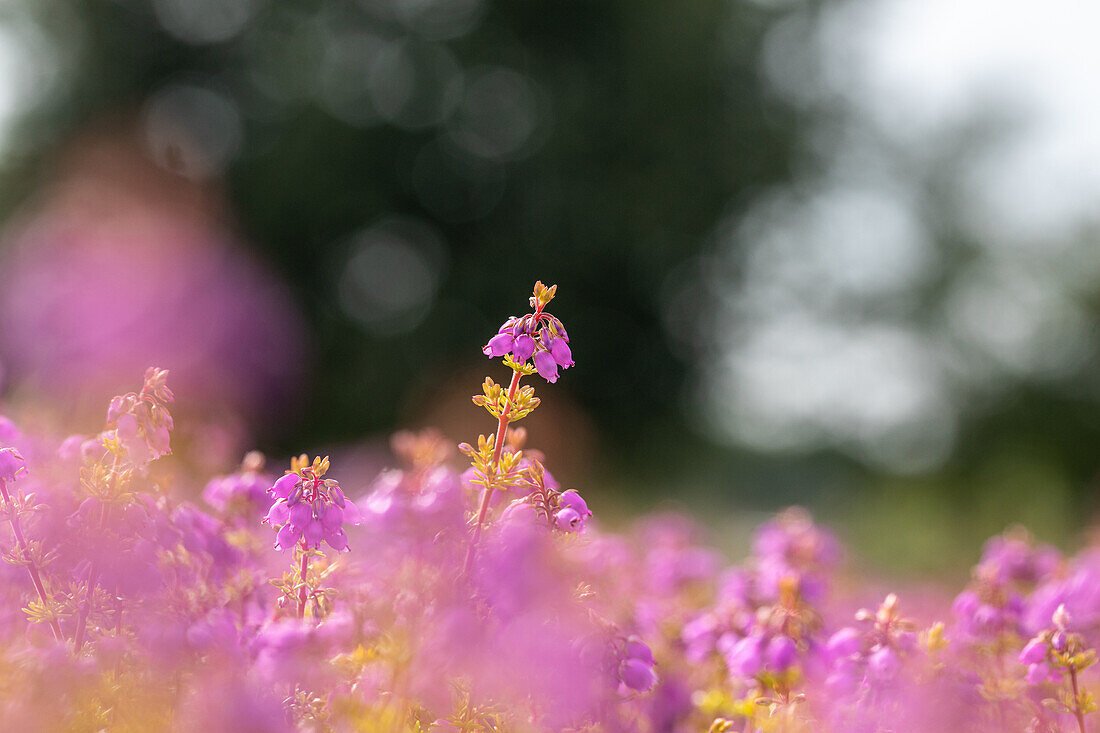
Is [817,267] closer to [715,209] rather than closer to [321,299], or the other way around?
[715,209]

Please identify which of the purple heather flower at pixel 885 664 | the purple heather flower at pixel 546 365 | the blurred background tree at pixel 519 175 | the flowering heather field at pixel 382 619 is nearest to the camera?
the flowering heather field at pixel 382 619

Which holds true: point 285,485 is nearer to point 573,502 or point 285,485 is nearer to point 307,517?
point 307,517

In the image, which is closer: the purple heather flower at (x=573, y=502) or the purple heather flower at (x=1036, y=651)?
the purple heather flower at (x=573, y=502)

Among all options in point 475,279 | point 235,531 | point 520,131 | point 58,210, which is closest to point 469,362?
point 475,279

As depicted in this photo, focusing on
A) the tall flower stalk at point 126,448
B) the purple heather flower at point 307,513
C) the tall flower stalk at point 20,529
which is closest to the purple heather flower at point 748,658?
the purple heather flower at point 307,513

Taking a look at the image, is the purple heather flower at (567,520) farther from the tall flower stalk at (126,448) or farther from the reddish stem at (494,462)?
the tall flower stalk at (126,448)

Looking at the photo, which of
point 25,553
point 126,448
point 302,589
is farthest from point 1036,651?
point 25,553

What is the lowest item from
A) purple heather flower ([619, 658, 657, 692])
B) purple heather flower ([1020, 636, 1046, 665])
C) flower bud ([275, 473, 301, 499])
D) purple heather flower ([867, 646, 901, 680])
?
purple heather flower ([619, 658, 657, 692])

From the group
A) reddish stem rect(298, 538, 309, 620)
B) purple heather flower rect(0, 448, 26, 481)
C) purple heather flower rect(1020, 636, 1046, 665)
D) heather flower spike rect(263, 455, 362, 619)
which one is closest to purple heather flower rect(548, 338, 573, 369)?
heather flower spike rect(263, 455, 362, 619)

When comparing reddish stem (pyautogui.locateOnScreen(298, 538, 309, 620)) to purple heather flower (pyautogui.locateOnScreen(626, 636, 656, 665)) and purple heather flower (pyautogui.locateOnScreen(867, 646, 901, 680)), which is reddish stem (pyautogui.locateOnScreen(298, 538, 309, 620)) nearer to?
purple heather flower (pyautogui.locateOnScreen(626, 636, 656, 665))
